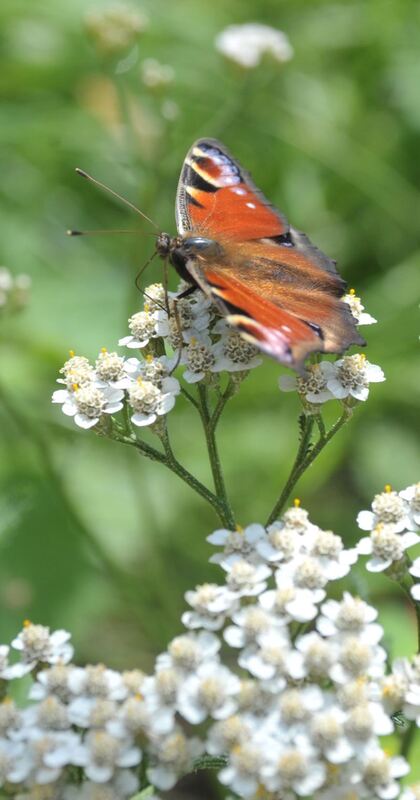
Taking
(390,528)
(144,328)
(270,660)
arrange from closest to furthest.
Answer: (270,660) < (390,528) < (144,328)

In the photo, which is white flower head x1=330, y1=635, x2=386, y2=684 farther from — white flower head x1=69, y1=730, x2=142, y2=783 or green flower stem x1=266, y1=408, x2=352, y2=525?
green flower stem x1=266, y1=408, x2=352, y2=525

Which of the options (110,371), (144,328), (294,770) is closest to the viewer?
(294,770)

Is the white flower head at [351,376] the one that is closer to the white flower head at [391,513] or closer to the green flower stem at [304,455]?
the green flower stem at [304,455]

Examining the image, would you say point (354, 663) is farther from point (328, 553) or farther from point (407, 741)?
point (407, 741)

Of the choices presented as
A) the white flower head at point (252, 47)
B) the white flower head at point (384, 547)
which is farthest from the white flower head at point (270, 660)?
the white flower head at point (252, 47)

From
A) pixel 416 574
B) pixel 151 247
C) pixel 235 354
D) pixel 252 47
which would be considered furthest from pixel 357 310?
pixel 252 47

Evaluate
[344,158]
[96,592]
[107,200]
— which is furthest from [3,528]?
[344,158]

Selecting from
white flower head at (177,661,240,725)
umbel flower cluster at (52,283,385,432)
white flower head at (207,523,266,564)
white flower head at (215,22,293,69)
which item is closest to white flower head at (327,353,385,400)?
umbel flower cluster at (52,283,385,432)
